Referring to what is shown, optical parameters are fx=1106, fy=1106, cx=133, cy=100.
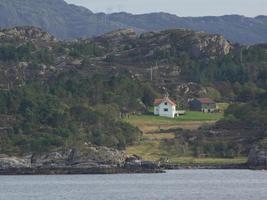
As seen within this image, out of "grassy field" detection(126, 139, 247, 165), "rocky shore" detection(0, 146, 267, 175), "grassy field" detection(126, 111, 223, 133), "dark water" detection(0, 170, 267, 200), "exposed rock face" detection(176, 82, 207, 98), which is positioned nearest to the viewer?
"dark water" detection(0, 170, 267, 200)

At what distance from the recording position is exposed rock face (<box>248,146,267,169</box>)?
3900 inches

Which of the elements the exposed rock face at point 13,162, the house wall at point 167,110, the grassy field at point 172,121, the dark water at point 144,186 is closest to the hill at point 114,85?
the exposed rock face at point 13,162

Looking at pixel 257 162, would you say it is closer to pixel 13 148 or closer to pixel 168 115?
pixel 13 148

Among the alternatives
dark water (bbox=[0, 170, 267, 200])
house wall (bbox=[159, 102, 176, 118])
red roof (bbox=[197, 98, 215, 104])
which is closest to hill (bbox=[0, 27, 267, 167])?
house wall (bbox=[159, 102, 176, 118])

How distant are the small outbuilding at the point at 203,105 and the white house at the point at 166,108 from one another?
5.94 m

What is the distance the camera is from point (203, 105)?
13650cm

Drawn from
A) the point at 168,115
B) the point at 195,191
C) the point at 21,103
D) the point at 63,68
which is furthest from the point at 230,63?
the point at 195,191

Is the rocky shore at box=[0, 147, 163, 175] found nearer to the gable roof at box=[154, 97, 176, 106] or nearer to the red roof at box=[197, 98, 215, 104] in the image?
the gable roof at box=[154, 97, 176, 106]

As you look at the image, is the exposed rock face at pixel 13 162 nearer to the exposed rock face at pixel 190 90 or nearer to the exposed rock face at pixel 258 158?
the exposed rock face at pixel 258 158

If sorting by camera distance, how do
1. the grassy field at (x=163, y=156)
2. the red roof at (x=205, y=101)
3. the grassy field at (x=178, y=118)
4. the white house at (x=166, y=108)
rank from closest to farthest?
the grassy field at (x=163, y=156) → the grassy field at (x=178, y=118) → the white house at (x=166, y=108) → the red roof at (x=205, y=101)

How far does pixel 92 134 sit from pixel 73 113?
6365 mm

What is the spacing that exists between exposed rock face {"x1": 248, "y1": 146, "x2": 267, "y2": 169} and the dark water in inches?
105

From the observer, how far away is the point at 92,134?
4323 inches

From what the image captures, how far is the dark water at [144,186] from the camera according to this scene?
242 ft
